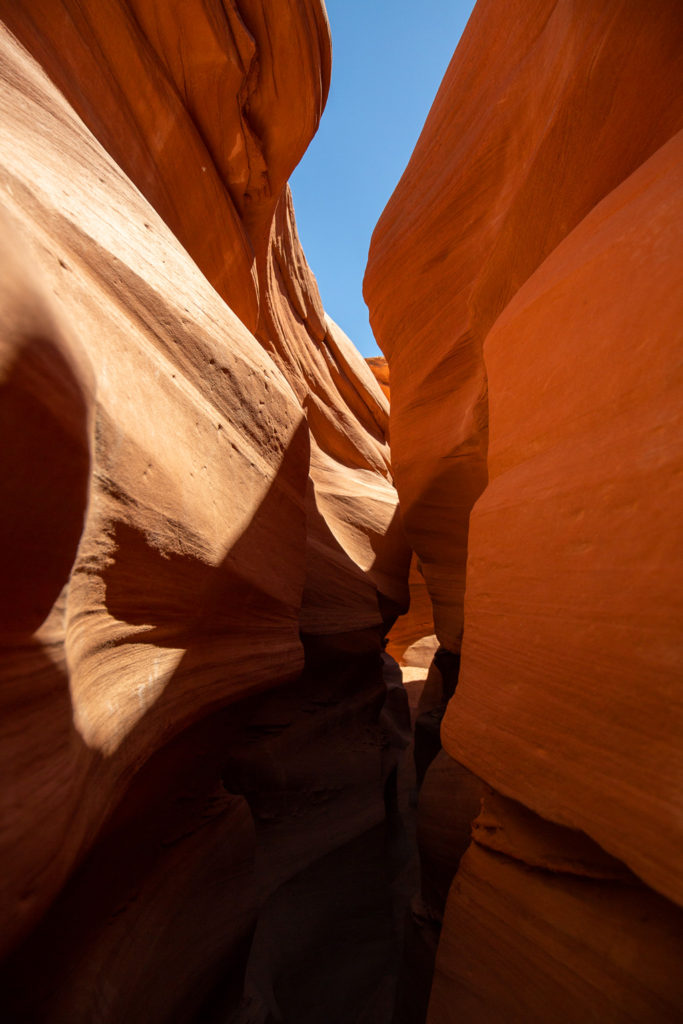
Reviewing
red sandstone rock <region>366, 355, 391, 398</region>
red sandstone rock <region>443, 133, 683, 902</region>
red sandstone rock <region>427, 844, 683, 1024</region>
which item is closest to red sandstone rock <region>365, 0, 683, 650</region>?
red sandstone rock <region>443, 133, 683, 902</region>

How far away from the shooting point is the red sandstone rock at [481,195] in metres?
1.87

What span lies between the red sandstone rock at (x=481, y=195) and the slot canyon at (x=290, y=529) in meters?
0.02

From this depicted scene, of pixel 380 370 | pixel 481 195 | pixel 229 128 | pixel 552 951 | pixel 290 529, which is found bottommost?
pixel 552 951

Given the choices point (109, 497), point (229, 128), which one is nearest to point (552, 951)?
point (109, 497)

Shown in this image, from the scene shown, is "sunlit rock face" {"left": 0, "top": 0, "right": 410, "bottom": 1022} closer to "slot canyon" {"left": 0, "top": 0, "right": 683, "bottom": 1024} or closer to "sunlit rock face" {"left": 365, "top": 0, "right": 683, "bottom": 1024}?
"slot canyon" {"left": 0, "top": 0, "right": 683, "bottom": 1024}

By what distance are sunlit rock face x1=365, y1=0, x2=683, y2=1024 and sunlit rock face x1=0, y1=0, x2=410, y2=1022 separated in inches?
44.3

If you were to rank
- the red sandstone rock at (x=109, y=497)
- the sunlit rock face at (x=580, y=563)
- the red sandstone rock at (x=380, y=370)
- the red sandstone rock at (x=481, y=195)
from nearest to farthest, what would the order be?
the red sandstone rock at (x=109, y=497) < the sunlit rock face at (x=580, y=563) < the red sandstone rock at (x=481, y=195) < the red sandstone rock at (x=380, y=370)

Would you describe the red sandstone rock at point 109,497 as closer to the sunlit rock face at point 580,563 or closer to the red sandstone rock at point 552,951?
the sunlit rock face at point 580,563

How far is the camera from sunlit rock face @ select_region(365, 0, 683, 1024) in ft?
3.80

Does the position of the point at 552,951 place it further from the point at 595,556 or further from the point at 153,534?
the point at 153,534

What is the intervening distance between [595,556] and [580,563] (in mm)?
52

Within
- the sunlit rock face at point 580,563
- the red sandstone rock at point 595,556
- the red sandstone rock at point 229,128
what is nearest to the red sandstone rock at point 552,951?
the sunlit rock face at point 580,563

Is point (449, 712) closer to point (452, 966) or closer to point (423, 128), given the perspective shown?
point (452, 966)

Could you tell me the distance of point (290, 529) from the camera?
111 inches
